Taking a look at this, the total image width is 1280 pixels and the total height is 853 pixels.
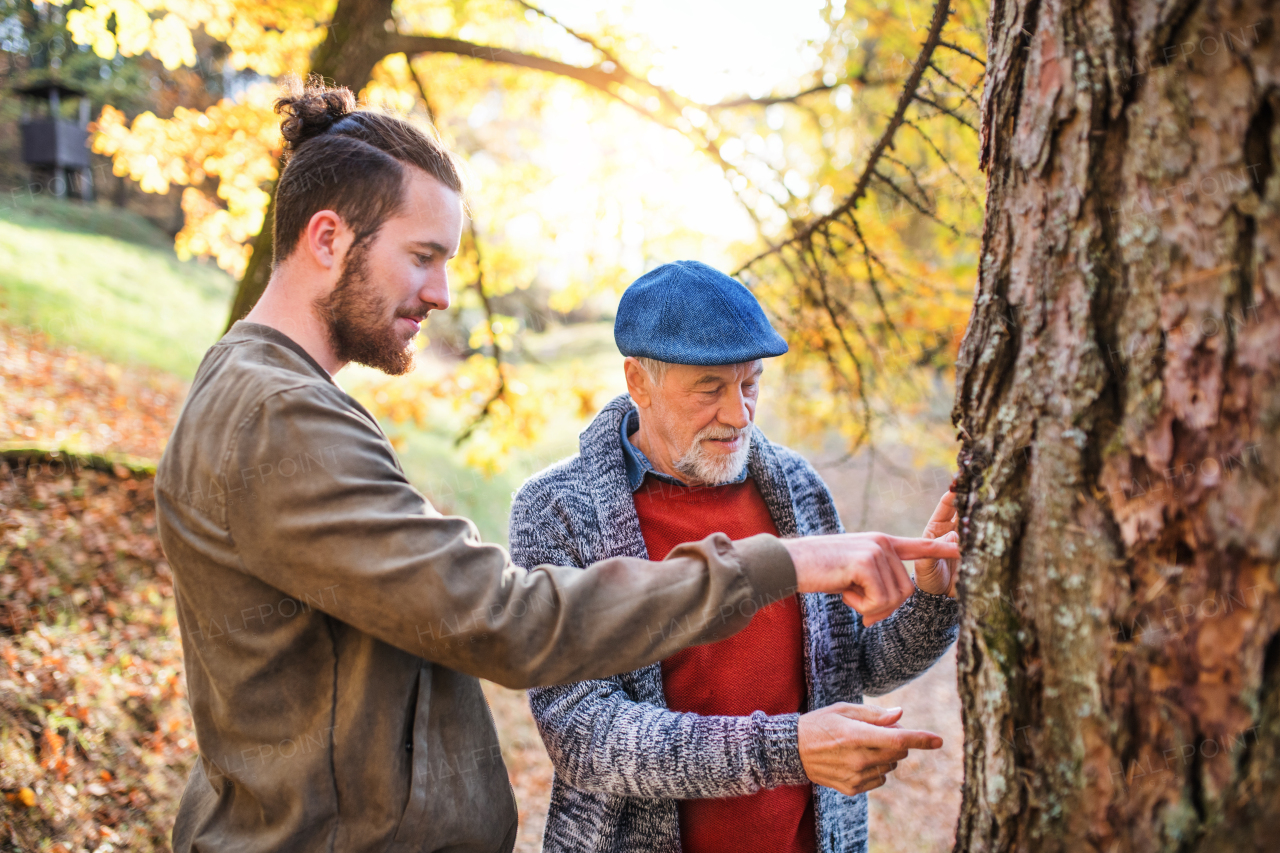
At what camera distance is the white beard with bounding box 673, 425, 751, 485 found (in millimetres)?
2164

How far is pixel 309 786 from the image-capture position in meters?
1.43

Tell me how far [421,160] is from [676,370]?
0.87 m

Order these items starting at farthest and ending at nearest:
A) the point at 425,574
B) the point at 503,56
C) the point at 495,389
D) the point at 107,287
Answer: the point at 107,287 → the point at 495,389 → the point at 503,56 → the point at 425,574

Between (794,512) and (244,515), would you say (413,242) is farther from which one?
(794,512)

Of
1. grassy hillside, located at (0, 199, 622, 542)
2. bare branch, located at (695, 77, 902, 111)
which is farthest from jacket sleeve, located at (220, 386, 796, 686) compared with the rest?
grassy hillside, located at (0, 199, 622, 542)

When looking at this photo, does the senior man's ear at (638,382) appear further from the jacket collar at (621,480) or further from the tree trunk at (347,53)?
the tree trunk at (347,53)

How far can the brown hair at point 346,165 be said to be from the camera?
163 centimetres

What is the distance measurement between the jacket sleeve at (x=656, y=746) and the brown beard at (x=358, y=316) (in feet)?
3.14

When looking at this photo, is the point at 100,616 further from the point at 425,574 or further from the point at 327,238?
the point at 425,574

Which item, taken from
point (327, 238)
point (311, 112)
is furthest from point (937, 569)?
point (311, 112)

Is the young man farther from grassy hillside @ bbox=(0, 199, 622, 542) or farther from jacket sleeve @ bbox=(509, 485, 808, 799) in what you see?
grassy hillside @ bbox=(0, 199, 622, 542)

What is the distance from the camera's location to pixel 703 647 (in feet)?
6.88

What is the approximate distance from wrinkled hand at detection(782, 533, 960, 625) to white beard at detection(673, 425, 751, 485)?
658 mm

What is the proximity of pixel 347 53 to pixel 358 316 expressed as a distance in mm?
3017
